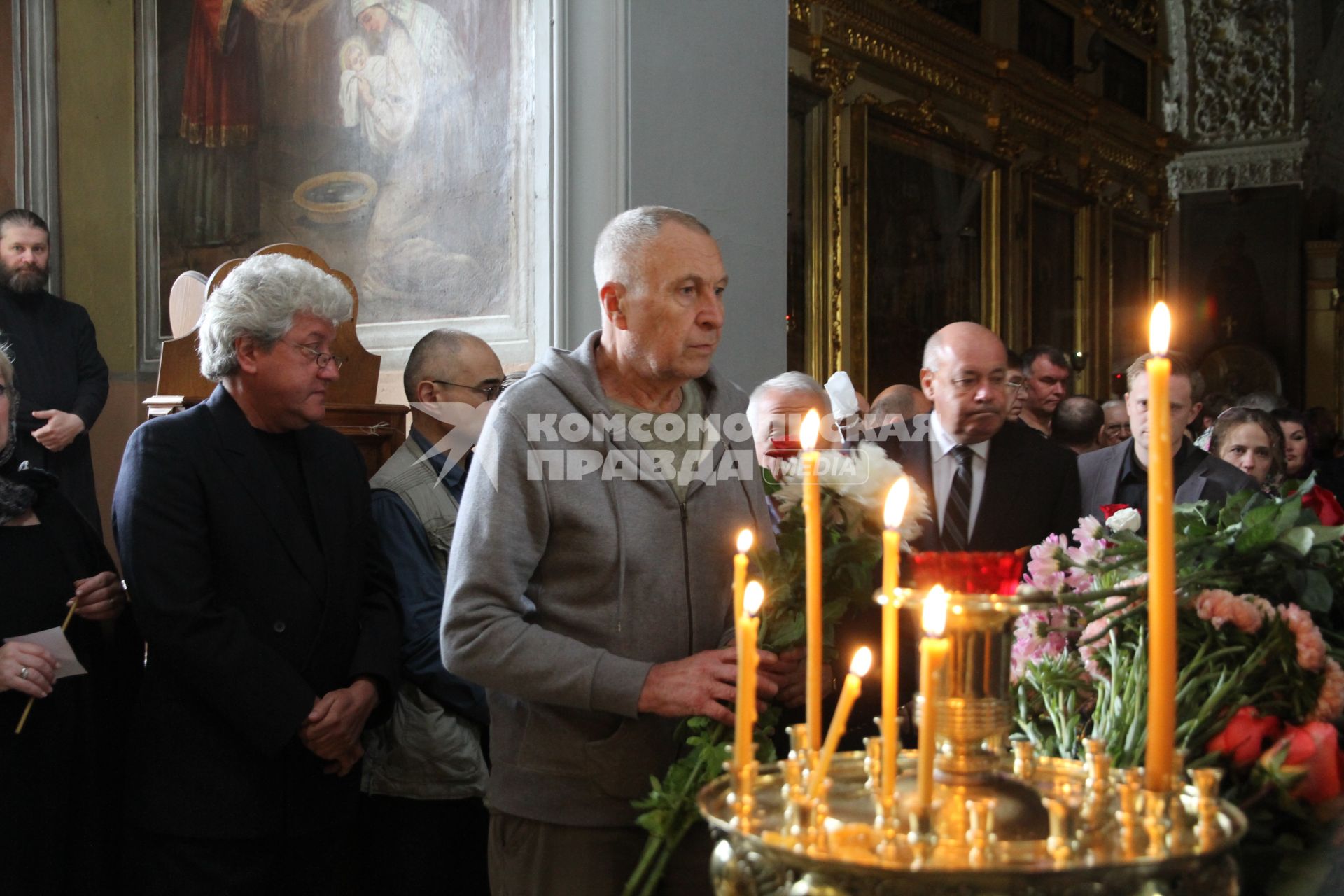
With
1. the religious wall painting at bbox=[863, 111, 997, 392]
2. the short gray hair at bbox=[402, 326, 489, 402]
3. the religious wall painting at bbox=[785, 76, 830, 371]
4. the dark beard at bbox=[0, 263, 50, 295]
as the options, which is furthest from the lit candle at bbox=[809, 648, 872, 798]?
the religious wall painting at bbox=[863, 111, 997, 392]

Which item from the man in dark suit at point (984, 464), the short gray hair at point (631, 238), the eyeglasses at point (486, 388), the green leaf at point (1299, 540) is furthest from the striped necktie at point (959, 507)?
the green leaf at point (1299, 540)

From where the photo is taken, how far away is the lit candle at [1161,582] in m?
0.82

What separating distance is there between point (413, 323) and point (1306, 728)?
5.03 m

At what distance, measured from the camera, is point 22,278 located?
5.94 meters

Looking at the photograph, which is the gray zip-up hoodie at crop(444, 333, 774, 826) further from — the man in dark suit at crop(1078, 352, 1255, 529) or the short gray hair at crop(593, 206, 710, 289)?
the man in dark suit at crop(1078, 352, 1255, 529)

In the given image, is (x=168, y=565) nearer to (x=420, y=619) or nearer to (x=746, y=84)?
(x=420, y=619)

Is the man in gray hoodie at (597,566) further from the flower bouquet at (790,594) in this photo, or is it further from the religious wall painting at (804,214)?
the religious wall painting at (804,214)

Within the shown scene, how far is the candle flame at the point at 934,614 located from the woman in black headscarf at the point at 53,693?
7.42 feet

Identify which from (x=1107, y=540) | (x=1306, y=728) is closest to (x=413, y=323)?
(x=1107, y=540)

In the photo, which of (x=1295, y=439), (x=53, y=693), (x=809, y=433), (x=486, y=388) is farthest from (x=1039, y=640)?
(x=1295, y=439)

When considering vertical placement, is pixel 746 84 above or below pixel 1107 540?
above

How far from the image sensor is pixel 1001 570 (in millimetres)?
1031

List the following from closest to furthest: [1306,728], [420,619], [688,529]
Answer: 1. [1306,728]
2. [688,529]
3. [420,619]

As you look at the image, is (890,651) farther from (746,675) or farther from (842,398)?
(842,398)
